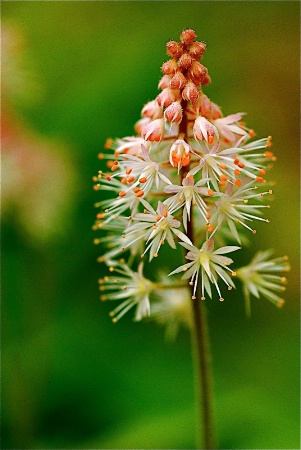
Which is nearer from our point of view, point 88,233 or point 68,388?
point 68,388

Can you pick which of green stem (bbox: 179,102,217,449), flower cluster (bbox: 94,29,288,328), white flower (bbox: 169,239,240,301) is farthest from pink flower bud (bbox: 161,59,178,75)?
white flower (bbox: 169,239,240,301)

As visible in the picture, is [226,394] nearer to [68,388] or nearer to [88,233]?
[68,388]

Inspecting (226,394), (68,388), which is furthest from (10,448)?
(226,394)

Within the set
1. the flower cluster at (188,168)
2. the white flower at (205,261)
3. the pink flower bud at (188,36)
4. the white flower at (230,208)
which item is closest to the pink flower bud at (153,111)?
the flower cluster at (188,168)

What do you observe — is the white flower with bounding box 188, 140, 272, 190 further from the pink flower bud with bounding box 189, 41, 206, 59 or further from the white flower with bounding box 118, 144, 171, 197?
the pink flower bud with bounding box 189, 41, 206, 59

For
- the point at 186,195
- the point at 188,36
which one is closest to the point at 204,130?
the point at 186,195

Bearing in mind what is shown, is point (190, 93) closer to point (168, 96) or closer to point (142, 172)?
point (168, 96)
